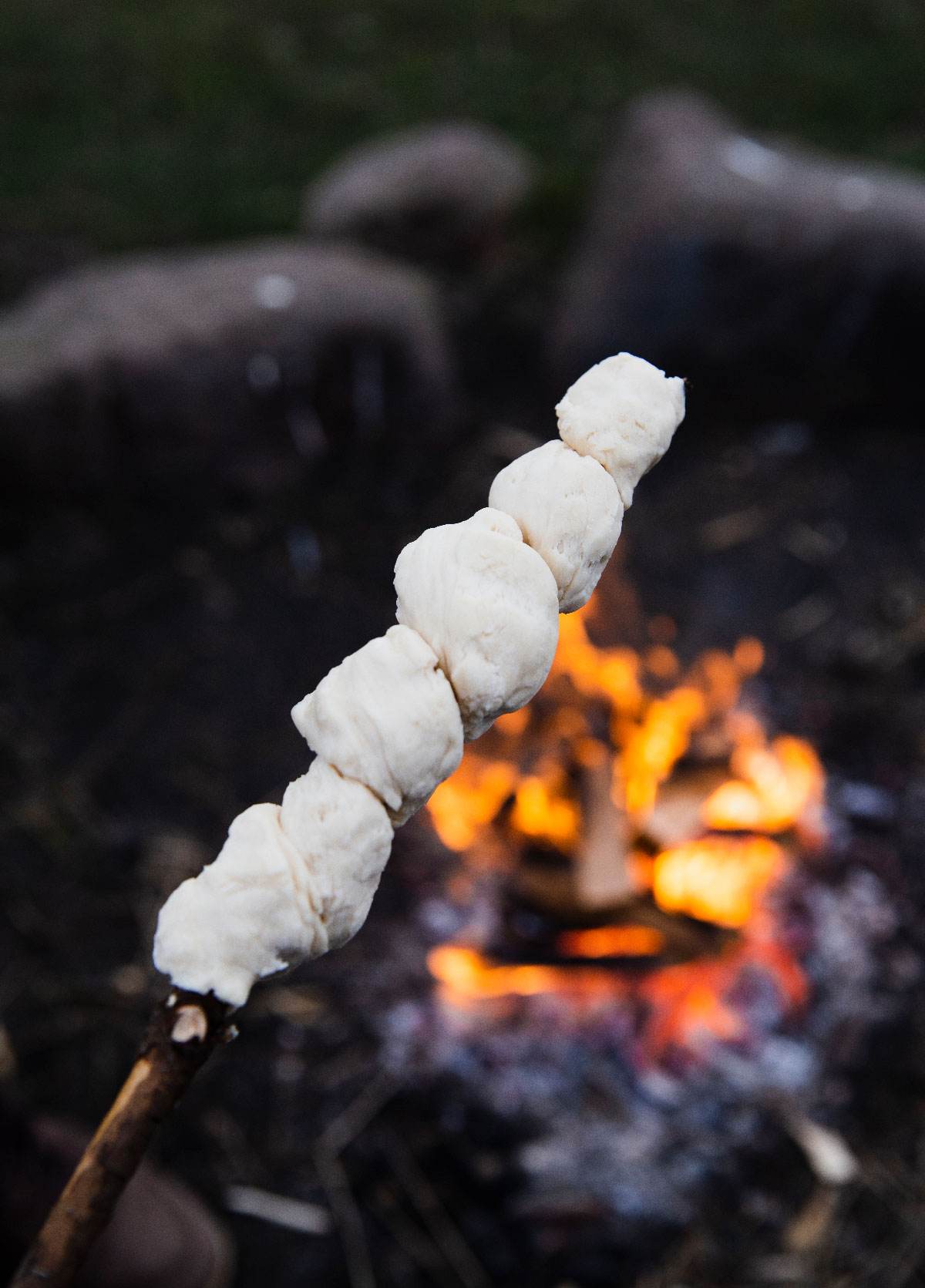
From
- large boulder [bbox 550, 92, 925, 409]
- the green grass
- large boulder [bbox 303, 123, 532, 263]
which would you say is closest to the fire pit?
large boulder [bbox 550, 92, 925, 409]

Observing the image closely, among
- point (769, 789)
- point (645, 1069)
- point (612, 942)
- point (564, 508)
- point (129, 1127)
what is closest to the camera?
point (129, 1127)

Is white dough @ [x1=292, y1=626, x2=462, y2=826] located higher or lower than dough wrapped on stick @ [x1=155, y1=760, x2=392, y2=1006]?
higher

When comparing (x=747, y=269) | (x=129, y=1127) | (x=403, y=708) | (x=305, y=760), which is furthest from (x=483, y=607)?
(x=747, y=269)

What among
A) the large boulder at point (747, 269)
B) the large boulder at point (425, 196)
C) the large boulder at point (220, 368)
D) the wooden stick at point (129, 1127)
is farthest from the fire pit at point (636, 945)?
the large boulder at point (425, 196)

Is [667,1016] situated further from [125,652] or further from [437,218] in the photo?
[437,218]

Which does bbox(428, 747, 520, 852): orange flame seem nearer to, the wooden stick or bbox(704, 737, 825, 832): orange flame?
bbox(704, 737, 825, 832): orange flame

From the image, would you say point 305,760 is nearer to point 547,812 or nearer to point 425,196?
point 547,812

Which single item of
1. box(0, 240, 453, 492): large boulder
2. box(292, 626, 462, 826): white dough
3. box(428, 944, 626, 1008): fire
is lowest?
box(428, 944, 626, 1008): fire
